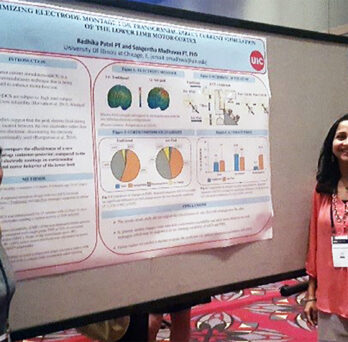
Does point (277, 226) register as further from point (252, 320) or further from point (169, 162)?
point (252, 320)

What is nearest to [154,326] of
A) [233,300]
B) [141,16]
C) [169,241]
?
[169,241]

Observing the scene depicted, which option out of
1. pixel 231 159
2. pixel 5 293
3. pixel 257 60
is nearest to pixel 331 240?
pixel 231 159

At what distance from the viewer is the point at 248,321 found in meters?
2.77

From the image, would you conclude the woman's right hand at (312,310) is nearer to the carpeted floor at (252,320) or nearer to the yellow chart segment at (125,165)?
the yellow chart segment at (125,165)

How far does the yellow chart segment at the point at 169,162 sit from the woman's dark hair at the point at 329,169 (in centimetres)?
47

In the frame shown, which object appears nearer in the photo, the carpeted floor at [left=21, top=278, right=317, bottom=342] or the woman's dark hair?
the woman's dark hair

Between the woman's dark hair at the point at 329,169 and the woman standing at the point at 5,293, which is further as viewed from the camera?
the woman's dark hair at the point at 329,169

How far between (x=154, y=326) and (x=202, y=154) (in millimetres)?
839

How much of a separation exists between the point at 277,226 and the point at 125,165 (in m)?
0.51

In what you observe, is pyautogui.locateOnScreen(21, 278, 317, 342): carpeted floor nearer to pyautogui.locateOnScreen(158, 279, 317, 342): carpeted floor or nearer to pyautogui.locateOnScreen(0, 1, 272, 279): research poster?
pyautogui.locateOnScreen(158, 279, 317, 342): carpeted floor

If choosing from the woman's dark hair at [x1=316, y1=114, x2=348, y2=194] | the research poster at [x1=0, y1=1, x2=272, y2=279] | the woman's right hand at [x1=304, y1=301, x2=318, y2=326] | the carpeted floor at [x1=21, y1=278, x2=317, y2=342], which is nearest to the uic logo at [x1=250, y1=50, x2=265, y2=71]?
the research poster at [x1=0, y1=1, x2=272, y2=279]

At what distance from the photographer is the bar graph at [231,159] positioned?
1.19m

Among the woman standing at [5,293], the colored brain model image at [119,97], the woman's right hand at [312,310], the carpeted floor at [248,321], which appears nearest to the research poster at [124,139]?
the colored brain model image at [119,97]

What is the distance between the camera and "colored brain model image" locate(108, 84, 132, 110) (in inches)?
41.1
